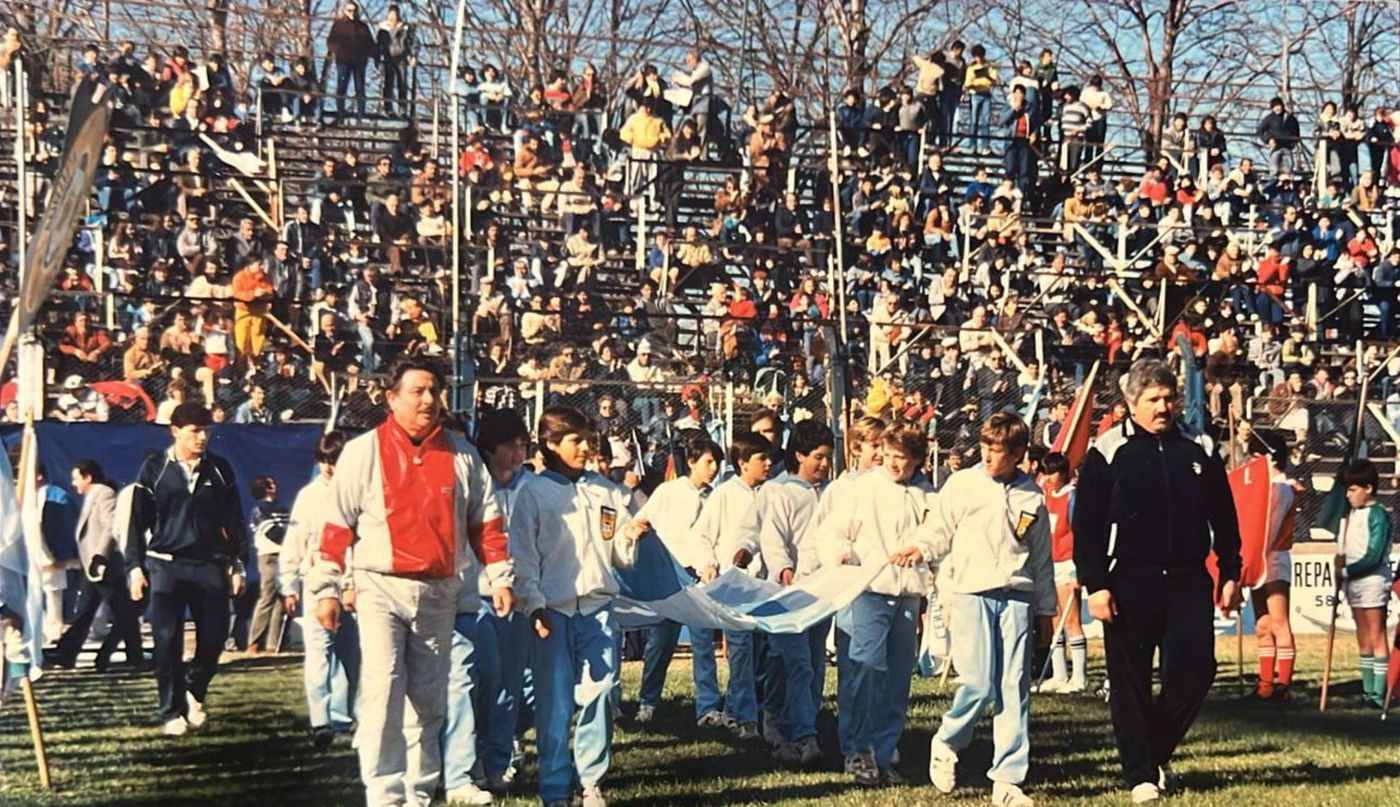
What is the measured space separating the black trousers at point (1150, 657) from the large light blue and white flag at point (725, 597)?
1.21 m

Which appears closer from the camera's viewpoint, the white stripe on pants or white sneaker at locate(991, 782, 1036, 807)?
the white stripe on pants

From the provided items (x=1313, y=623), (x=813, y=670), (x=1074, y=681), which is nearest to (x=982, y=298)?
(x=1313, y=623)

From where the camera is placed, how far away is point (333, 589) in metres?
7.90

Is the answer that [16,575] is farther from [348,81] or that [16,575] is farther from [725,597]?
[348,81]

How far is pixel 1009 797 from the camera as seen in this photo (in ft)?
30.5

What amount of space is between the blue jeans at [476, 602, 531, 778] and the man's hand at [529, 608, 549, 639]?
85cm

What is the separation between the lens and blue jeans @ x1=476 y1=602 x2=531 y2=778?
946cm

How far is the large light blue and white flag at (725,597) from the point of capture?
9.98m

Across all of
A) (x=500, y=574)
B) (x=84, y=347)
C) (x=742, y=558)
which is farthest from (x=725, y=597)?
(x=84, y=347)

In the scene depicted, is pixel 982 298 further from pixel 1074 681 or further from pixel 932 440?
pixel 1074 681

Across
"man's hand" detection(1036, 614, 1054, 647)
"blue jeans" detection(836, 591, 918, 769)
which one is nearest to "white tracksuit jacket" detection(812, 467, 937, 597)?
"blue jeans" detection(836, 591, 918, 769)

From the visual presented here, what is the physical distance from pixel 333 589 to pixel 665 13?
17.9 meters

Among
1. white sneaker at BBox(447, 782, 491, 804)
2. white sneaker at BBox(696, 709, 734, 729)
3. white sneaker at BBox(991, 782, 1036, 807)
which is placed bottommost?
white sneaker at BBox(696, 709, 734, 729)

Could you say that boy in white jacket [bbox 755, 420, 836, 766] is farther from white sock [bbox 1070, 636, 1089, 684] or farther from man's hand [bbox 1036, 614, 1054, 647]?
white sock [bbox 1070, 636, 1089, 684]
